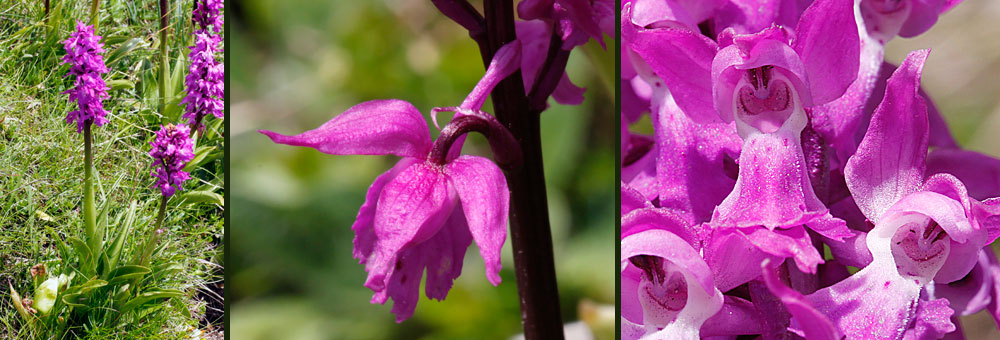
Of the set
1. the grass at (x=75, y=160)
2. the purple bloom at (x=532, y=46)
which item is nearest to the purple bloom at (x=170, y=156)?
the grass at (x=75, y=160)

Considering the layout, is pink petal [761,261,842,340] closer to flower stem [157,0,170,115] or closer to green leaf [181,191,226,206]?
green leaf [181,191,226,206]

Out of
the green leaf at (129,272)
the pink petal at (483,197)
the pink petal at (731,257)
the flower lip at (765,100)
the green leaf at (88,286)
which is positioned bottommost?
the green leaf at (88,286)

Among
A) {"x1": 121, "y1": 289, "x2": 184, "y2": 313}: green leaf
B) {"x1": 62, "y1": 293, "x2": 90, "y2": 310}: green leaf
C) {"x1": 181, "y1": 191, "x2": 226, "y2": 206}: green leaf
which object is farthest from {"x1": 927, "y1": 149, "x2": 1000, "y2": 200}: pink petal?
{"x1": 62, "y1": 293, "x2": 90, "y2": 310}: green leaf

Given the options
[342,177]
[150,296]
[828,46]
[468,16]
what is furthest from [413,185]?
[150,296]

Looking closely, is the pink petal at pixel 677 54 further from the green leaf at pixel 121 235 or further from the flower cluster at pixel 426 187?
the green leaf at pixel 121 235

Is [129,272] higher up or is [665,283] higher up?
[665,283]

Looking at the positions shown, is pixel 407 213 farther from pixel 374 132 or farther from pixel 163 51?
pixel 163 51
